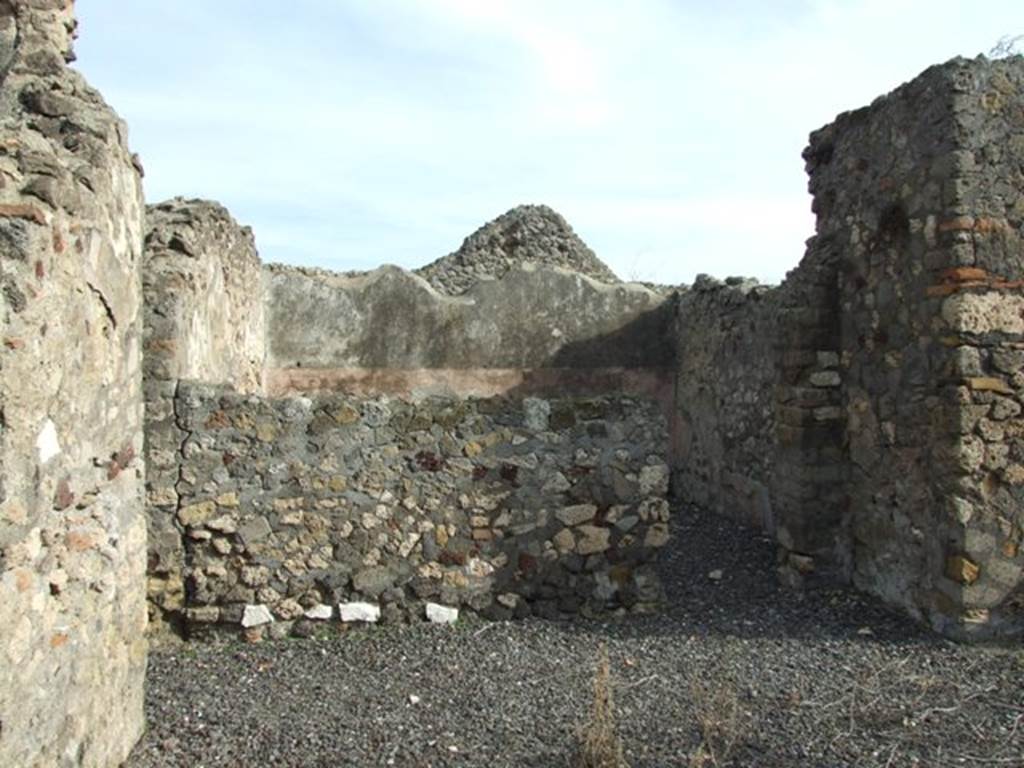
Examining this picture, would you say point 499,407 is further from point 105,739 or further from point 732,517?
point 732,517

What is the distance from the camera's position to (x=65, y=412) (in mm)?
2781

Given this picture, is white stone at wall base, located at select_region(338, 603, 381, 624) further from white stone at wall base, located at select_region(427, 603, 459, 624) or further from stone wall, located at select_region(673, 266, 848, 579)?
stone wall, located at select_region(673, 266, 848, 579)

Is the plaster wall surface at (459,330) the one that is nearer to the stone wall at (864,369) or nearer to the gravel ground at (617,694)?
the stone wall at (864,369)

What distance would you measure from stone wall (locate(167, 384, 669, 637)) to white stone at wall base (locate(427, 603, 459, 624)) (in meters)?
0.04

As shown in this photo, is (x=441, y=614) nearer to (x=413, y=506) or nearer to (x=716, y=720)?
(x=413, y=506)

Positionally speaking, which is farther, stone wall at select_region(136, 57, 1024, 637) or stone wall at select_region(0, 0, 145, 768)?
stone wall at select_region(136, 57, 1024, 637)

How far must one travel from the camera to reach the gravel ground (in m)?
3.60

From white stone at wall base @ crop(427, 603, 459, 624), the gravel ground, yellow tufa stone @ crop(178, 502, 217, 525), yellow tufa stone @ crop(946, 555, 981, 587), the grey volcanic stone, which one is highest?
the grey volcanic stone

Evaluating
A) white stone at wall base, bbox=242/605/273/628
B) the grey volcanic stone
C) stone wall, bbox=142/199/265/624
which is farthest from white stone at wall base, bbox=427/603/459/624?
the grey volcanic stone

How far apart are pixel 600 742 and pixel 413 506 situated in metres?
1.97

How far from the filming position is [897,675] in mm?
4477

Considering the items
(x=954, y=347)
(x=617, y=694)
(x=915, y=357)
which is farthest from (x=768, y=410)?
(x=617, y=694)

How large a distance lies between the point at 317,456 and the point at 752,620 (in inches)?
102

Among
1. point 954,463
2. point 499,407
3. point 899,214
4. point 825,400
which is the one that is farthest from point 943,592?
point 499,407
